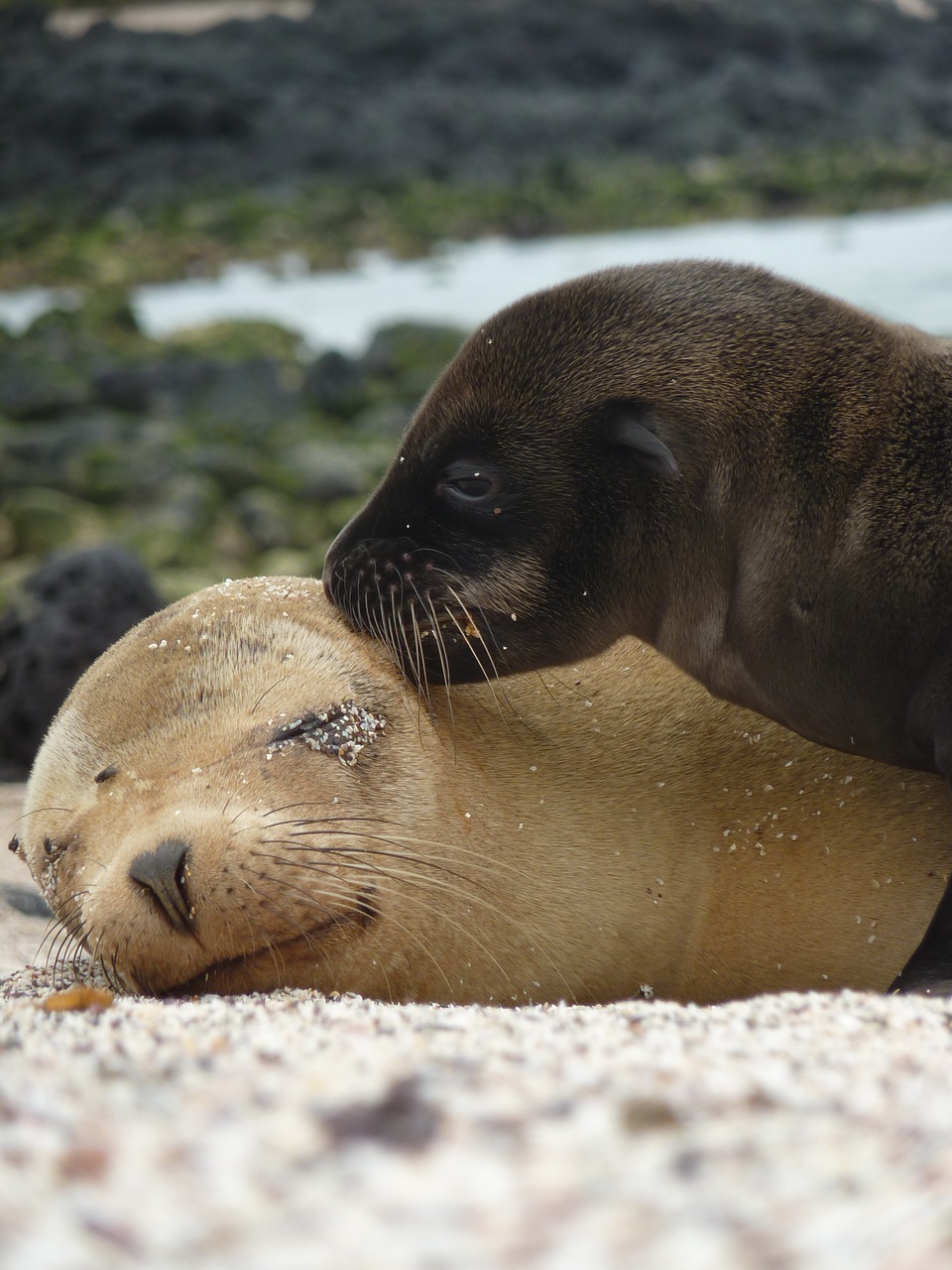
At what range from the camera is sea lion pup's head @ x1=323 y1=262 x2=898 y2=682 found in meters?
3.31

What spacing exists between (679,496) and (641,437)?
6.3 inches

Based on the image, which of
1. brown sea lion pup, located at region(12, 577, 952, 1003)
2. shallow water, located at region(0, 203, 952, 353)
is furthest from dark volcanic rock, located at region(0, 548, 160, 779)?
shallow water, located at region(0, 203, 952, 353)

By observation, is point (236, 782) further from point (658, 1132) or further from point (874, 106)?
point (874, 106)

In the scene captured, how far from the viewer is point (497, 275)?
2205 centimetres

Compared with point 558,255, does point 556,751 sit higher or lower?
higher

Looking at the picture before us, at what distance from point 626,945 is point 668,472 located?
1.07m

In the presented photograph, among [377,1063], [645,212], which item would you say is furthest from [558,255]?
[377,1063]

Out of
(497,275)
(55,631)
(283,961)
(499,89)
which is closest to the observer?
(283,961)

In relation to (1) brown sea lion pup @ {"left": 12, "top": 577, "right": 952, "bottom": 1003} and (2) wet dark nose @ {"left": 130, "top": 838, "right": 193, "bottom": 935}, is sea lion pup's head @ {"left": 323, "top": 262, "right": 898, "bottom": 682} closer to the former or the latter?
(1) brown sea lion pup @ {"left": 12, "top": 577, "right": 952, "bottom": 1003}

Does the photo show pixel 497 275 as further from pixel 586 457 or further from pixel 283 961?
pixel 283 961

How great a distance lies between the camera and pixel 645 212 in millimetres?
27312

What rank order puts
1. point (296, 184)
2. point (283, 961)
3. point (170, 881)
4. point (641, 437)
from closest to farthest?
point (170, 881) → point (283, 961) → point (641, 437) → point (296, 184)

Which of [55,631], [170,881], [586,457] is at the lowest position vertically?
[55,631]

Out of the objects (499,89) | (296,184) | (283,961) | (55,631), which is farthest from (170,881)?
(499,89)
